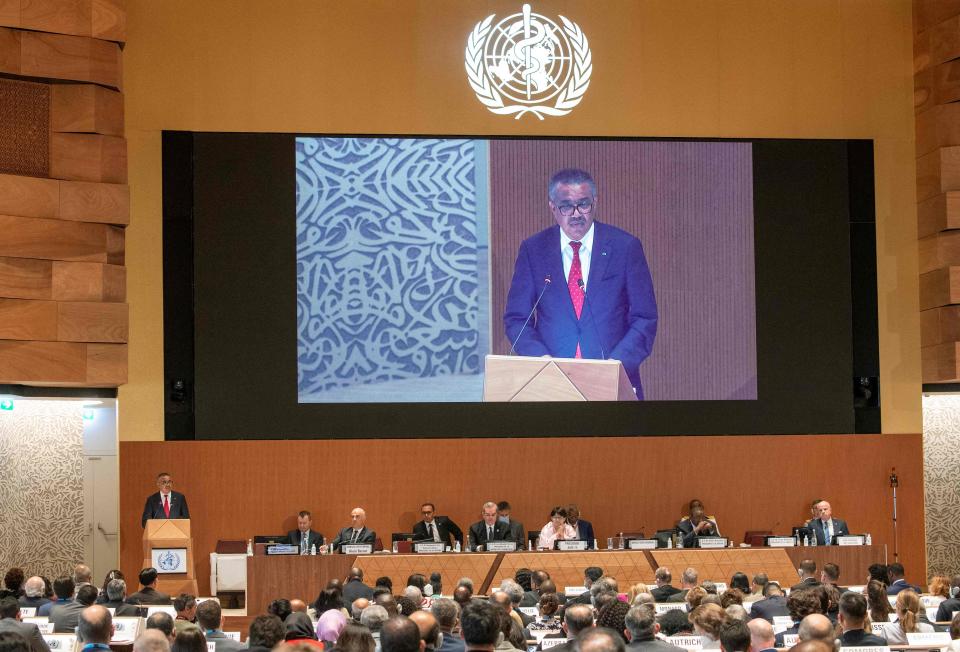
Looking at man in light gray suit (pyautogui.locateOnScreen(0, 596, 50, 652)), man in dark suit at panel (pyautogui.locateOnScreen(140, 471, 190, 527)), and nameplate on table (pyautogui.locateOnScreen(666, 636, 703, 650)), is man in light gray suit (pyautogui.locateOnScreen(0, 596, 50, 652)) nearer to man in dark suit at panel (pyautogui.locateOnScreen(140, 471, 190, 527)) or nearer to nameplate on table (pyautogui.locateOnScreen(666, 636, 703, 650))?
nameplate on table (pyautogui.locateOnScreen(666, 636, 703, 650))

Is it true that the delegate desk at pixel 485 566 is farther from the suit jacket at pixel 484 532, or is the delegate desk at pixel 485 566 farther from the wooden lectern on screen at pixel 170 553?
the suit jacket at pixel 484 532

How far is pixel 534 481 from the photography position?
1430cm

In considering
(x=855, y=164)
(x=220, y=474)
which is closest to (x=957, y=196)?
(x=855, y=164)

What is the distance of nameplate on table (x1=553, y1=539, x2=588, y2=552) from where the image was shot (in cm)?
1220

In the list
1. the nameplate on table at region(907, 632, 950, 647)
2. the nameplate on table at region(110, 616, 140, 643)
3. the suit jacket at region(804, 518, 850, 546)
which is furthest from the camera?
the suit jacket at region(804, 518, 850, 546)

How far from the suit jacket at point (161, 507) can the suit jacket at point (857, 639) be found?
854cm

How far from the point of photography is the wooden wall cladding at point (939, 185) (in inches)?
576

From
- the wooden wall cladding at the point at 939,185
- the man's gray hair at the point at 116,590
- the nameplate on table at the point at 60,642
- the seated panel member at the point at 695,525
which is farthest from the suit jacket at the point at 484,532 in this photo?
the nameplate on table at the point at 60,642

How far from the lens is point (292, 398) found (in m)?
14.0

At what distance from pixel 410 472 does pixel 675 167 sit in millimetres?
4593

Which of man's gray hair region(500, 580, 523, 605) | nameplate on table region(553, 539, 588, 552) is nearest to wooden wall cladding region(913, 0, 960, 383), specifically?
nameplate on table region(553, 539, 588, 552)

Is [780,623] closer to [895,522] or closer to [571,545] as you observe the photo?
[571,545]

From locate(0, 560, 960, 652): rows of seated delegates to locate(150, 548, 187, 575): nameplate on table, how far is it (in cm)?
169

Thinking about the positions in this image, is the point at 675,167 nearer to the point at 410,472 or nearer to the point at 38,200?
the point at 410,472
